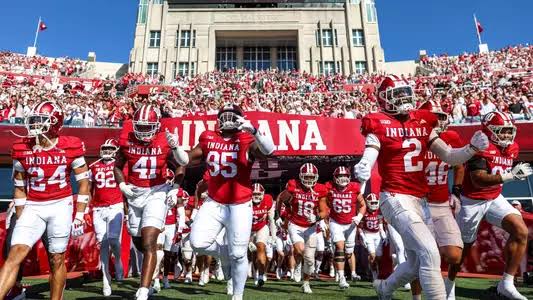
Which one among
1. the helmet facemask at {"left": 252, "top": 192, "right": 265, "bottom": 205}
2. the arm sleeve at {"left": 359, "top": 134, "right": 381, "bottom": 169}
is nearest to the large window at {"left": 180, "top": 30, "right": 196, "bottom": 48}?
the helmet facemask at {"left": 252, "top": 192, "right": 265, "bottom": 205}

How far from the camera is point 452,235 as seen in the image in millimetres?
5285

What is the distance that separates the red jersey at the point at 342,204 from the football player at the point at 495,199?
10.8ft

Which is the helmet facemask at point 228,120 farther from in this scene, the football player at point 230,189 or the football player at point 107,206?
the football player at point 107,206

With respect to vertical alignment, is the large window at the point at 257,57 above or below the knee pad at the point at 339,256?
above

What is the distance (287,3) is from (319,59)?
7.25 m

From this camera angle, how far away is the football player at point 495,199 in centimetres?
632

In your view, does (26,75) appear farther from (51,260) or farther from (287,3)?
(51,260)

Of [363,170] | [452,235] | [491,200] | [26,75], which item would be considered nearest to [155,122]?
[363,170]

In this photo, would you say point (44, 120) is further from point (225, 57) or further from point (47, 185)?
point (225, 57)

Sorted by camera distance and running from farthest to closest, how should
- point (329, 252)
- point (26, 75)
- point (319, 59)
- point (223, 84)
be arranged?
1. point (319, 59)
2. point (26, 75)
3. point (223, 84)
4. point (329, 252)

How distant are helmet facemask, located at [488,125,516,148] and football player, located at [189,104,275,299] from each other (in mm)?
3762

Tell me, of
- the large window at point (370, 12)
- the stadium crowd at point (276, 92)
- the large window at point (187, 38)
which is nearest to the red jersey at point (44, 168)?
the stadium crowd at point (276, 92)

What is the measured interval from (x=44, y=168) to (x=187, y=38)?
41.7 meters

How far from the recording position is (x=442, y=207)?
18.9ft
